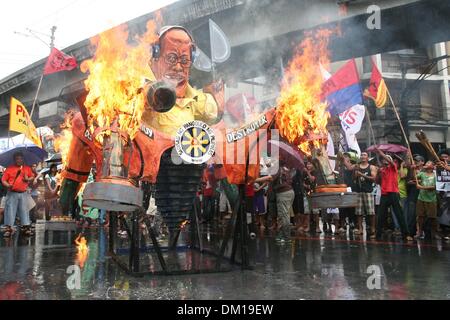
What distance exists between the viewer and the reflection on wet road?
12.3 ft

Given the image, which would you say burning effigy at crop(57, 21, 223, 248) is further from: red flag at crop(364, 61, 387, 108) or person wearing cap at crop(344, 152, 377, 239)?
red flag at crop(364, 61, 387, 108)

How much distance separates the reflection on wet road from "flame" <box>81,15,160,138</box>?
1.60 m

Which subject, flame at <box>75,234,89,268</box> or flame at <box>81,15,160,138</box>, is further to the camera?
flame at <box>75,234,89,268</box>

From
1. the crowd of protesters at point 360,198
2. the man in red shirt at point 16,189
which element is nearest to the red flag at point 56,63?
the crowd of protesters at point 360,198

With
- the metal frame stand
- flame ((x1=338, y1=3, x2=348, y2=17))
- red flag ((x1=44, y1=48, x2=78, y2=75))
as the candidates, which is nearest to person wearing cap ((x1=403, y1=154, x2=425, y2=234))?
flame ((x1=338, y1=3, x2=348, y2=17))

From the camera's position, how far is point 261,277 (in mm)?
4469

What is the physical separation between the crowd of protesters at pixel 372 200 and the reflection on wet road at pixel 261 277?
1760 mm

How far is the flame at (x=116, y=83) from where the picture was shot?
4453 millimetres

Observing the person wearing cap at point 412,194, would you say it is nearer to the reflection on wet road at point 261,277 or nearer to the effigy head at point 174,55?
the reflection on wet road at point 261,277

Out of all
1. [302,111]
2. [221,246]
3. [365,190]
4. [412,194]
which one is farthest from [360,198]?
[221,246]

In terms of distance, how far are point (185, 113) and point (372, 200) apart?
6.20 meters

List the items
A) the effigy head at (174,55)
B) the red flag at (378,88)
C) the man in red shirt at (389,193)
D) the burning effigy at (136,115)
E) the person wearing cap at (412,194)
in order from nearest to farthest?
the burning effigy at (136,115)
the effigy head at (174,55)
the man in red shirt at (389,193)
the person wearing cap at (412,194)
the red flag at (378,88)

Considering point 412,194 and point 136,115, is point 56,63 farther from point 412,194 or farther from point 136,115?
point 412,194
